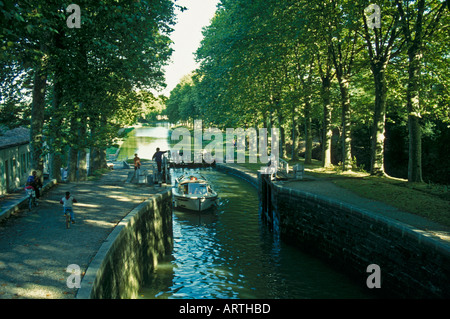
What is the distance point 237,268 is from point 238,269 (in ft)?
0.43

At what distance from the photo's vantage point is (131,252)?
13367 millimetres

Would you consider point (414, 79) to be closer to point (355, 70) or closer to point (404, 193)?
point (404, 193)

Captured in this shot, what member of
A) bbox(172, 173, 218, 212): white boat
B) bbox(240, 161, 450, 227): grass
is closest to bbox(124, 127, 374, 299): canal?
bbox(172, 173, 218, 212): white boat

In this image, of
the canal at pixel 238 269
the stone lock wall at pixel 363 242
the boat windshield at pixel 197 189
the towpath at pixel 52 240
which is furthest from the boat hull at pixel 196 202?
the towpath at pixel 52 240

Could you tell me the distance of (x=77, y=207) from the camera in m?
16.8

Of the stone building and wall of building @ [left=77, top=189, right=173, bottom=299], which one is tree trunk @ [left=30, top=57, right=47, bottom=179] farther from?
wall of building @ [left=77, top=189, right=173, bottom=299]

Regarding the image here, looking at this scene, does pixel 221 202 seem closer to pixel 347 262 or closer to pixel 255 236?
pixel 255 236

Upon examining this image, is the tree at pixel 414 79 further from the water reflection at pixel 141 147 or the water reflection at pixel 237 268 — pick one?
the water reflection at pixel 141 147

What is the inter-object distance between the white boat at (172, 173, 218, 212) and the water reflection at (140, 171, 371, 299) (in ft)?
5.49

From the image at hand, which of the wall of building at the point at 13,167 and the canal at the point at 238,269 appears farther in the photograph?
the wall of building at the point at 13,167

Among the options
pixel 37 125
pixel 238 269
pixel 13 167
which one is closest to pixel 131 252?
pixel 238 269

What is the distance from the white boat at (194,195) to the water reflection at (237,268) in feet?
5.49

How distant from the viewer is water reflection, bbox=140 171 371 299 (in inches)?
600

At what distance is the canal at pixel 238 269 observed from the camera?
1519 centimetres
